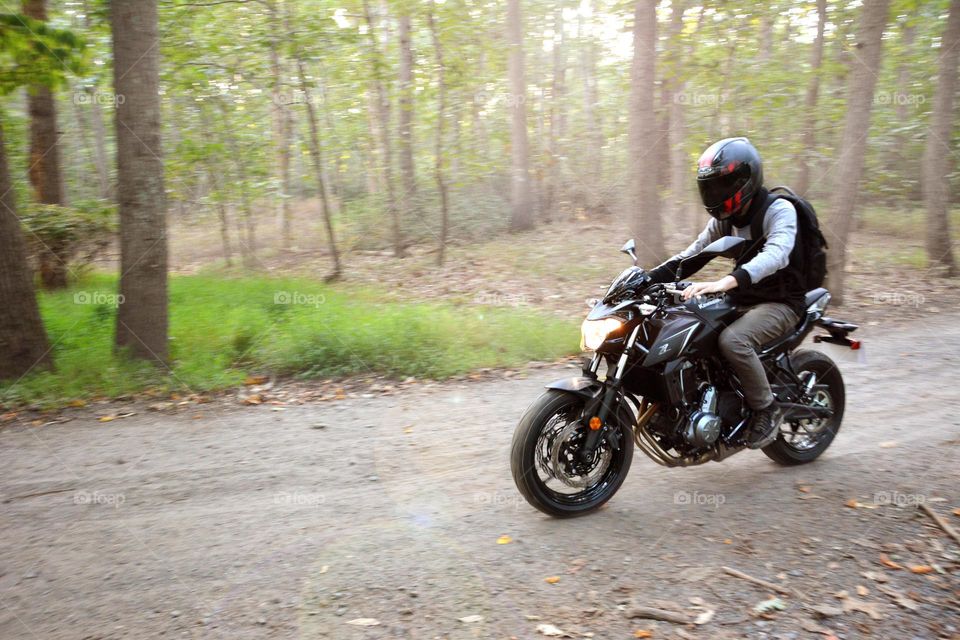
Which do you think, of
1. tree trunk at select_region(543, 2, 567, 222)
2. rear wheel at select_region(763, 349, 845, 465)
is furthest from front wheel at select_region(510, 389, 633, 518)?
tree trunk at select_region(543, 2, 567, 222)

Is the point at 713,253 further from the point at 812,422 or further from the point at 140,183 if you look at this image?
the point at 140,183

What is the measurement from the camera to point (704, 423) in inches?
170

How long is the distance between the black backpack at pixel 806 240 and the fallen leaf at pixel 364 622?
3.43 meters

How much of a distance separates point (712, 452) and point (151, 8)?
7.10 m

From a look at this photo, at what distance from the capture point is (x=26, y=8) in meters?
10.6

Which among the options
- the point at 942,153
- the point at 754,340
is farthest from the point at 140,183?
the point at 942,153

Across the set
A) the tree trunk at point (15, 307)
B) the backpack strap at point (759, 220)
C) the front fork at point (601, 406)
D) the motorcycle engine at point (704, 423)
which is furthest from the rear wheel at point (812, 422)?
the tree trunk at point (15, 307)

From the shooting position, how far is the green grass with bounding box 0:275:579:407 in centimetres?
713

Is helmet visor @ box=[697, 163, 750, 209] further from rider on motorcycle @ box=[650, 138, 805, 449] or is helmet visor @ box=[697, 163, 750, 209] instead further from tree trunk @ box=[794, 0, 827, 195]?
tree trunk @ box=[794, 0, 827, 195]

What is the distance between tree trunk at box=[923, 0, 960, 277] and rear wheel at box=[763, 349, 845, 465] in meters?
10.2

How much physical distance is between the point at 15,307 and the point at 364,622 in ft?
19.6

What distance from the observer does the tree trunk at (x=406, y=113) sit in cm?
1312

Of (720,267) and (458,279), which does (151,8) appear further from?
(720,267)

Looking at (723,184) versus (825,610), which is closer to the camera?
(825,610)
